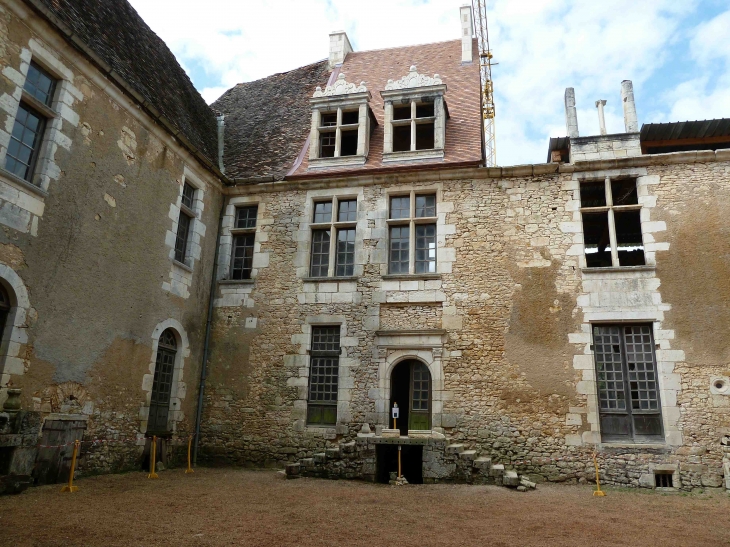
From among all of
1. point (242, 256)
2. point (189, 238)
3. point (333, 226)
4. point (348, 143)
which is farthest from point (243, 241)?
point (348, 143)

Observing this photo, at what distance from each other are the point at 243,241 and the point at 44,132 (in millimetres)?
4616

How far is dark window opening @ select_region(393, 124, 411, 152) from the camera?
460 inches

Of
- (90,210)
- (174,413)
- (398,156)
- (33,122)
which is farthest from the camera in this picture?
(398,156)

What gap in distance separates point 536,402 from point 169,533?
624cm

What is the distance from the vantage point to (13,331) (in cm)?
656

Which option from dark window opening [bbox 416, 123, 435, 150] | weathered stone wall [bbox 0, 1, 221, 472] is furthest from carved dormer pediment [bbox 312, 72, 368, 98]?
weathered stone wall [bbox 0, 1, 221, 472]

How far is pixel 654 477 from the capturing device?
27.5ft

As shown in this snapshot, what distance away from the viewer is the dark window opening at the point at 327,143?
38.8 feet

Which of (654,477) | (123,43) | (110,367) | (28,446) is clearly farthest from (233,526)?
(123,43)

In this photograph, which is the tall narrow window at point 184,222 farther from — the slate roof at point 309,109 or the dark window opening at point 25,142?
the dark window opening at point 25,142

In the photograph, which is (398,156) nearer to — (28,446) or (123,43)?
(123,43)

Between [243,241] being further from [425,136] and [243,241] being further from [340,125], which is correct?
[425,136]

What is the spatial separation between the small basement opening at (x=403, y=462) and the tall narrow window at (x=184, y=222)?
5066mm

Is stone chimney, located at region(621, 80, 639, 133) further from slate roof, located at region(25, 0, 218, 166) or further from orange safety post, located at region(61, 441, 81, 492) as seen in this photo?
orange safety post, located at region(61, 441, 81, 492)
